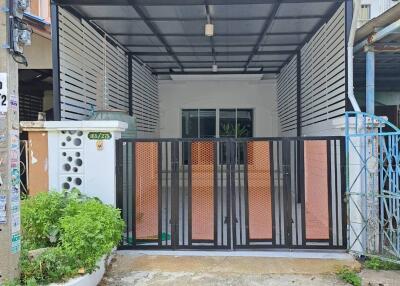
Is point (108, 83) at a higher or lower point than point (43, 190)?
higher

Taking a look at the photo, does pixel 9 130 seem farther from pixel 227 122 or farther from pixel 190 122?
pixel 227 122

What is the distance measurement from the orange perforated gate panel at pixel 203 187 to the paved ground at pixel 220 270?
0.60 m

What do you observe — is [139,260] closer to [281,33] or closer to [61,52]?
[61,52]

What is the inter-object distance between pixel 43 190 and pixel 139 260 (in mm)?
1709

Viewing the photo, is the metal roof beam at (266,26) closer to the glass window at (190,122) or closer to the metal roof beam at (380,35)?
the metal roof beam at (380,35)

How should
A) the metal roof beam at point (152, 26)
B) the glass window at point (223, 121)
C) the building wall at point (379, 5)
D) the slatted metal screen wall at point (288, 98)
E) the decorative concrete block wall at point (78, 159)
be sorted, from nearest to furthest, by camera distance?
the decorative concrete block wall at point (78, 159)
the metal roof beam at point (152, 26)
the slatted metal screen wall at point (288, 98)
the building wall at point (379, 5)
the glass window at point (223, 121)

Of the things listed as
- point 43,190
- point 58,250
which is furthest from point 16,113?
point 43,190

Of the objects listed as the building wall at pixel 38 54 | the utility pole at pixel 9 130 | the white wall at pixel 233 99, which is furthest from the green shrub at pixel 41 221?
the white wall at pixel 233 99

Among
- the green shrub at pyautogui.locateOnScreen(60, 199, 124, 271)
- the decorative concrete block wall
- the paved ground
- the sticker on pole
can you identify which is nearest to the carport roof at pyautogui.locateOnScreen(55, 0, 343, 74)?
the decorative concrete block wall

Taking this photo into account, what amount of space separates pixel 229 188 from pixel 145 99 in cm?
604

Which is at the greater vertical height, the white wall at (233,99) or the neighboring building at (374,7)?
the neighboring building at (374,7)

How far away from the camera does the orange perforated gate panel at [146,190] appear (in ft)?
18.7

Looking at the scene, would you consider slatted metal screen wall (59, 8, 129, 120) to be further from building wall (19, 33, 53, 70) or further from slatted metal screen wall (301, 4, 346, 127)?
slatted metal screen wall (301, 4, 346, 127)

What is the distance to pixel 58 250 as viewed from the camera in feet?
13.5
